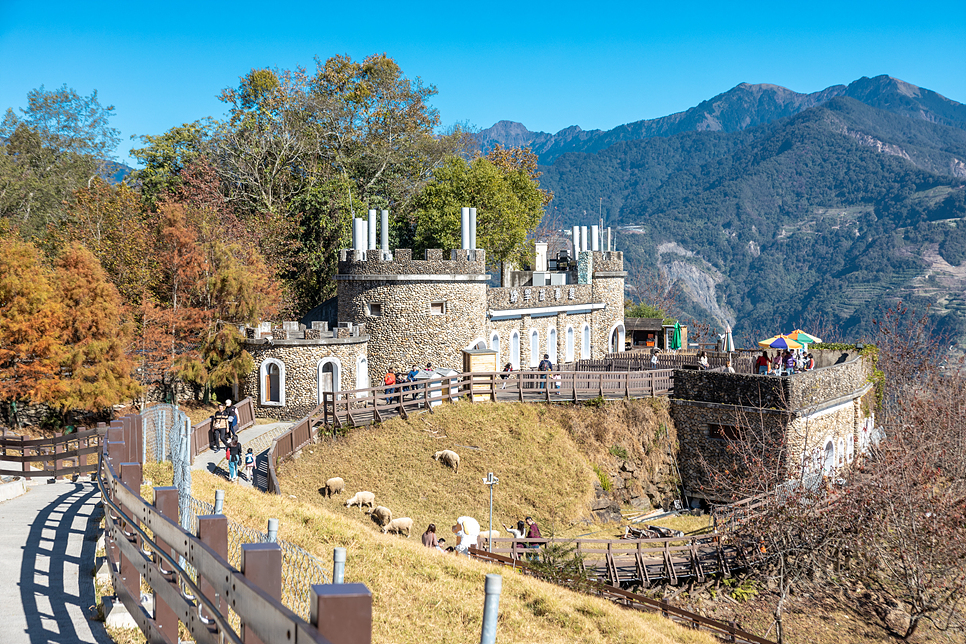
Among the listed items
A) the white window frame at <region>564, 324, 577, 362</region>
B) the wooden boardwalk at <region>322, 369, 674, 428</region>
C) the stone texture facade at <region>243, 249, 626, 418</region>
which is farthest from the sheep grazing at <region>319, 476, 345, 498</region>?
the white window frame at <region>564, 324, 577, 362</region>

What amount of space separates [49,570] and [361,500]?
11992 mm

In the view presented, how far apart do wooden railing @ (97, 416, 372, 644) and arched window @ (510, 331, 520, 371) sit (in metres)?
26.6

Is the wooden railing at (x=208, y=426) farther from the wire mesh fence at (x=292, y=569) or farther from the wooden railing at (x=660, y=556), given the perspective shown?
the wire mesh fence at (x=292, y=569)

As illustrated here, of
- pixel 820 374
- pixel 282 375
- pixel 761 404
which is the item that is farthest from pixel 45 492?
pixel 820 374

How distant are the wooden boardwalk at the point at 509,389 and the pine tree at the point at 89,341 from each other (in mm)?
7614

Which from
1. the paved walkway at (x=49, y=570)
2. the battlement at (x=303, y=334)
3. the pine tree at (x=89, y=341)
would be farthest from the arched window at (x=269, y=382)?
the paved walkway at (x=49, y=570)

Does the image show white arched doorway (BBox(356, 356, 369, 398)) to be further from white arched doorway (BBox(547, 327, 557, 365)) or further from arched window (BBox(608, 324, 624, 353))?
arched window (BBox(608, 324, 624, 353))

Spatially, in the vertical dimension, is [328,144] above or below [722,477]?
above

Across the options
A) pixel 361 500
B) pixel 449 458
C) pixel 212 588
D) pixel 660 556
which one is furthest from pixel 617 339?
pixel 212 588

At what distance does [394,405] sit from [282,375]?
5.12 m

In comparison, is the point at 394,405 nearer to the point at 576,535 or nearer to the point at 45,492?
the point at 576,535

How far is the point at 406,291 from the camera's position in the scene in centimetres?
2969

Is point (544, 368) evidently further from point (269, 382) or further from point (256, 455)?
point (256, 455)

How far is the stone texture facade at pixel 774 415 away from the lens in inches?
966
